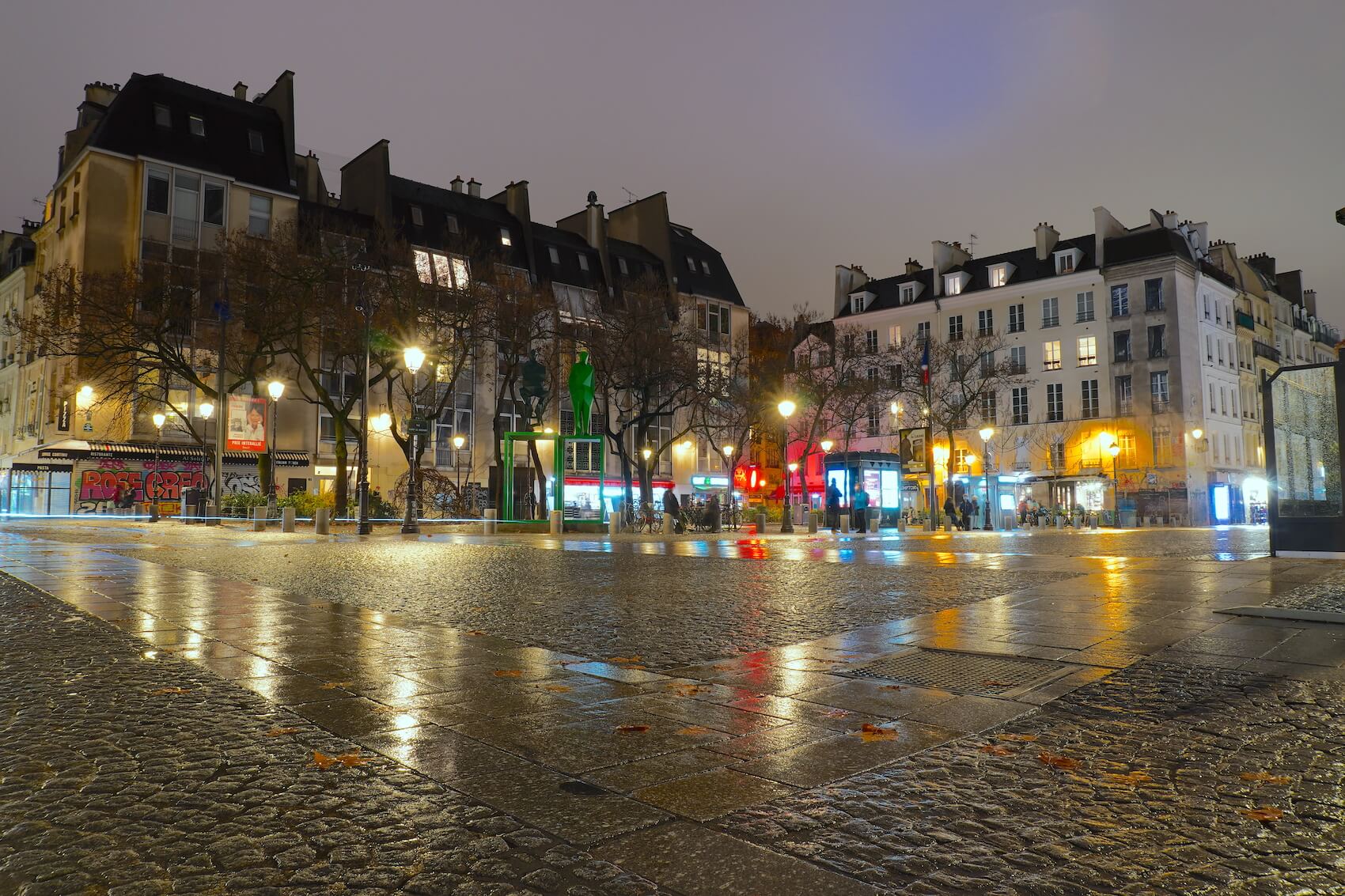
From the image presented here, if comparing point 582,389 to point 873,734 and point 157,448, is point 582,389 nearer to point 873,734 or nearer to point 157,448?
point 157,448

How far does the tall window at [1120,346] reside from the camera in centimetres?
5556

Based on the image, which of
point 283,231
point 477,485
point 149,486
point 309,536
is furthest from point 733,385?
point 149,486

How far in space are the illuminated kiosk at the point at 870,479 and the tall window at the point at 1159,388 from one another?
2437 cm

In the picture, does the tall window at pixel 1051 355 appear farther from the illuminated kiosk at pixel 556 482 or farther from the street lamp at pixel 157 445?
the street lamp at pixel 157 445

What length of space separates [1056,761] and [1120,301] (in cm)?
5915

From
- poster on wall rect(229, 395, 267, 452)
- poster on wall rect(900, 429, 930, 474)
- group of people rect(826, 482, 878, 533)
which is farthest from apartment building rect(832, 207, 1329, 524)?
poster on wall rect(229, 395, 267, 452)

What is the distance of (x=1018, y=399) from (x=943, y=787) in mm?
61234

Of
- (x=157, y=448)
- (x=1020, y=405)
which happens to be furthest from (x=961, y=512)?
(x=157, y=448)

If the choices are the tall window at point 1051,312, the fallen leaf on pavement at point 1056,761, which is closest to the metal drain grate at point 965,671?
the fallen leaf on pavement at point 1056,761

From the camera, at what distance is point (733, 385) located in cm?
4675

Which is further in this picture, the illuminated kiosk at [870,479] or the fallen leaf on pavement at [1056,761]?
the illuminated kiosk at [870,479]

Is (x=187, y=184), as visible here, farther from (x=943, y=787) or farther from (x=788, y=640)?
(x=943, y=787)

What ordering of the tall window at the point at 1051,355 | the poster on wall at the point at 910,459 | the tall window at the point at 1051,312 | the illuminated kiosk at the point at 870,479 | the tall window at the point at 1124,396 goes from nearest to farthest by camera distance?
the poster on wall at the point at 910,459
the illuminated kiosk at the point at 870,479
the tall window at the point at 1124,396
the tall window at the point at 1051,355
the tall window at the point at 1051,312

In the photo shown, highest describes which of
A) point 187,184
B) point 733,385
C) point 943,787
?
point 187,184
